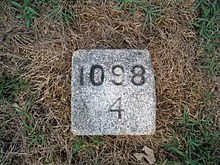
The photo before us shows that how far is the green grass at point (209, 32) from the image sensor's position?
2.22 meters

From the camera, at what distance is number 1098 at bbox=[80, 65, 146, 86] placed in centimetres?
203

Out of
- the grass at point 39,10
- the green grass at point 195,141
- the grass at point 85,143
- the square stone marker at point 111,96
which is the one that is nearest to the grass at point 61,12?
the grass at point 39,10

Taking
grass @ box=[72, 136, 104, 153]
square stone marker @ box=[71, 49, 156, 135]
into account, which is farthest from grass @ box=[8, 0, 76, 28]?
grass @ box=[72, 136, 104, 153]

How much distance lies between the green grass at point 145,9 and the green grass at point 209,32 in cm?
22

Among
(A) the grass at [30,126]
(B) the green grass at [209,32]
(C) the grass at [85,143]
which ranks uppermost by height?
(B) the green grass at [209,32]

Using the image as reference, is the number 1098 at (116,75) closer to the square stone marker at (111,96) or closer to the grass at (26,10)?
the square stone marker at (111,96)

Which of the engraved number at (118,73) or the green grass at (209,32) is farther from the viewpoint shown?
the green grass at (209,32)

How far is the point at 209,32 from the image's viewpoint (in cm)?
226

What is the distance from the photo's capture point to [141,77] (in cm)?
205

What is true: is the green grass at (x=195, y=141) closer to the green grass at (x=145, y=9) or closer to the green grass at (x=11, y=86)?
the green grass at (x=145, y=9)

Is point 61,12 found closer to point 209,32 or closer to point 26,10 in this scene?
point 26,10

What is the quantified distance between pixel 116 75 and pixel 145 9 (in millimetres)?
440

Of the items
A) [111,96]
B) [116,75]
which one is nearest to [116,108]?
[111,96]

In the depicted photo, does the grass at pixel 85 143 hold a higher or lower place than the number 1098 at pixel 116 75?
lower
